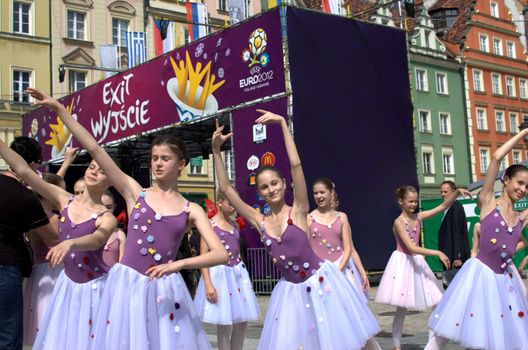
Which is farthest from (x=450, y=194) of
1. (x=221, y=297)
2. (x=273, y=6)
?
(x=273, y=6)

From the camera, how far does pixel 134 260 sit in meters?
4.58

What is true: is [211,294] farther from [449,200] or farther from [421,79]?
[421,79]

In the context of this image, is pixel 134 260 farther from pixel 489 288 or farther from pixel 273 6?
pixel 273 6

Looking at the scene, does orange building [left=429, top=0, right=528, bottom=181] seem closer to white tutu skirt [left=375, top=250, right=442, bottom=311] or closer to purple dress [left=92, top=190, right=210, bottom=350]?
white tutu skirt [left=375, top=250, right=442, bottom=311]

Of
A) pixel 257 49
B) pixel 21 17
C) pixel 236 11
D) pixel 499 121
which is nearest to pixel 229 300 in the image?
pixel 257 49

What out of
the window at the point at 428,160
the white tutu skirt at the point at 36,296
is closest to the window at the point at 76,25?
the window at the point at 428,160

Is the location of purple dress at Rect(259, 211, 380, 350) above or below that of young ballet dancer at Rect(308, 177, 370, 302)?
below

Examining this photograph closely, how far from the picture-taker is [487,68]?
48.0m

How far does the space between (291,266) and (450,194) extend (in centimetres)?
363

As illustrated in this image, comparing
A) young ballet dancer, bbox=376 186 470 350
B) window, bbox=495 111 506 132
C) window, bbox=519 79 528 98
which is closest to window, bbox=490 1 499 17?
window, bbox=519 79 528 98

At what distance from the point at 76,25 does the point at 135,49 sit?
16.0 metres

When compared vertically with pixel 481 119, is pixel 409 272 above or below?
below

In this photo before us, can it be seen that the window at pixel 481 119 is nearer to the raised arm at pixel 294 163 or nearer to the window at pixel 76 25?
the window at pixel 76 25

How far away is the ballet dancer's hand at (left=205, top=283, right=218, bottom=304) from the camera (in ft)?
23.1
